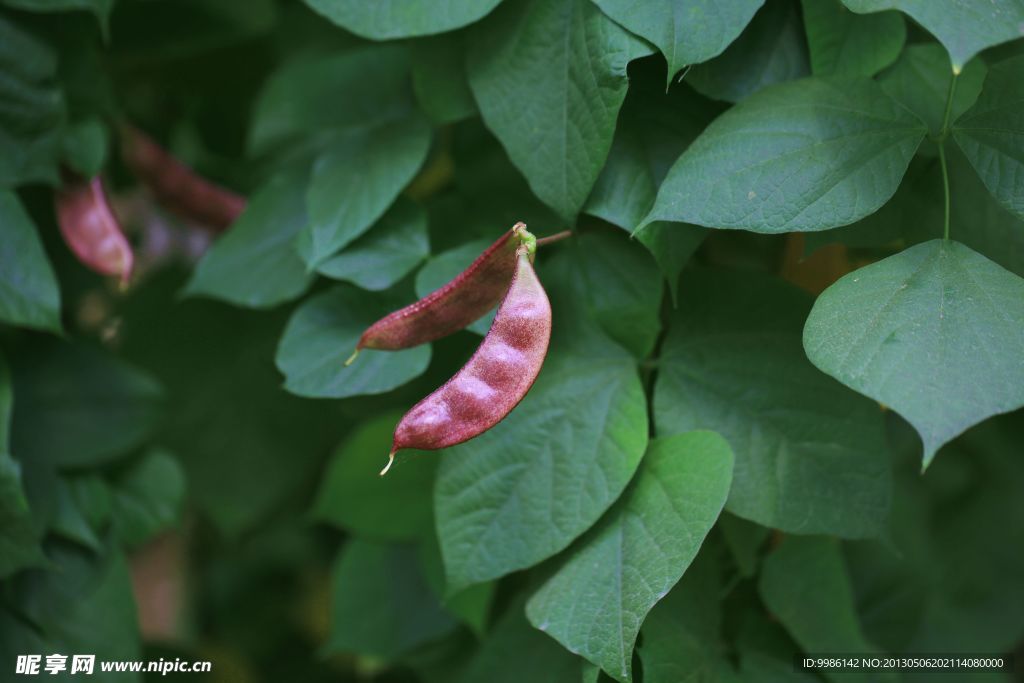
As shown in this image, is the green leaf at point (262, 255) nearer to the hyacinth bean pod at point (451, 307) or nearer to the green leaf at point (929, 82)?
the hyacinth bean pod at point (451, 307)

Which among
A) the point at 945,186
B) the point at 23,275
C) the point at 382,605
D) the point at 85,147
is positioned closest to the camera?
the point at 945,186

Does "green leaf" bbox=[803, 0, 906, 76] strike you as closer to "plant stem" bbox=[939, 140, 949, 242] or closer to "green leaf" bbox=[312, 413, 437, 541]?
"plant stem" bbox=[939, 140, 949, 242]

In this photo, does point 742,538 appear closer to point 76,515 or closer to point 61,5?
point 76,515

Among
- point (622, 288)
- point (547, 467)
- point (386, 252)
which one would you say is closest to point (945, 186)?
point (622, 288)

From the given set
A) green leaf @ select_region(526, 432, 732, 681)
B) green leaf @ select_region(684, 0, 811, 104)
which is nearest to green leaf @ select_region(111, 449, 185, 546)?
green leaf @ select_region(526, 432, 732, 681)

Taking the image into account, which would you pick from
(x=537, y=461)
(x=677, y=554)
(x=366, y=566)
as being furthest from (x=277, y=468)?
(x=677, y=554)

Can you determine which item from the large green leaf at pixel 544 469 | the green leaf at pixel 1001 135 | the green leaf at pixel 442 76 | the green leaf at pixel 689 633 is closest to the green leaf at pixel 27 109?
the green leaf at pixel 442 76
